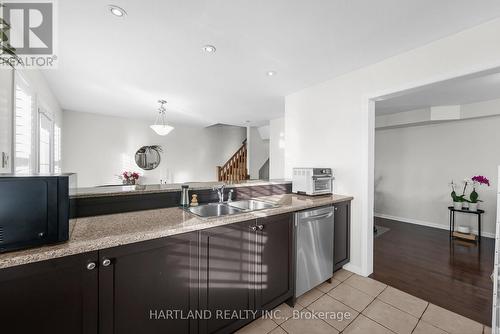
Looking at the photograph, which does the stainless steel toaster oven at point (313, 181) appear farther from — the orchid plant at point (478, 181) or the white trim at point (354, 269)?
the orchid plant at point (478, 181)

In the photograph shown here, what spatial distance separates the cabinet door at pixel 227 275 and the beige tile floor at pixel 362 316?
0.85ft

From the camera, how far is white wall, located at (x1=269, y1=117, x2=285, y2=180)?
200 inches

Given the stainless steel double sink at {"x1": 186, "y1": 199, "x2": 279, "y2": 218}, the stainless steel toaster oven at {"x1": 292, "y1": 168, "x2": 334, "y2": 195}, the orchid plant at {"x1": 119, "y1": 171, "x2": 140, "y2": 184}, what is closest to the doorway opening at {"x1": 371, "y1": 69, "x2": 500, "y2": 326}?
the stainless steel toaster oven at {"x1": 292, "y1": 168, "x2": 334, "y2": 195}

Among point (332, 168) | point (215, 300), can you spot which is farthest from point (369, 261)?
point (215, 300)

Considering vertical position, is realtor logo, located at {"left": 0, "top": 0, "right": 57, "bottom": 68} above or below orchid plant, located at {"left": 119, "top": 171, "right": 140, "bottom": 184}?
above

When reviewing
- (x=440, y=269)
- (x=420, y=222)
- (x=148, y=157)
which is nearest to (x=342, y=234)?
(x=440, y=269)

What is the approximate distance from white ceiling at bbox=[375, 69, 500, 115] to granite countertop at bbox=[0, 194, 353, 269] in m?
2.63

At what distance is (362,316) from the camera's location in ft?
5.93

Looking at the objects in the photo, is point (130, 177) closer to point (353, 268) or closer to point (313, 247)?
point (313, 247)

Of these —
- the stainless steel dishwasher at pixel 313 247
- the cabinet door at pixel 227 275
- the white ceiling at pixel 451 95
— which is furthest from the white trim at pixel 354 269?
the white ceiling at pixel 451 95

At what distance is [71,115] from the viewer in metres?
4.75

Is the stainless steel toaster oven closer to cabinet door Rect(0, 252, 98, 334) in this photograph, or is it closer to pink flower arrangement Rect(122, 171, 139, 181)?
cabinet door Rect(0, 252, 98, 334)

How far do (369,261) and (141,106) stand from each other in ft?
15.4

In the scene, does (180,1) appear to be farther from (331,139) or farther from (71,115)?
(71,115)
